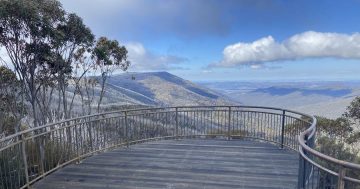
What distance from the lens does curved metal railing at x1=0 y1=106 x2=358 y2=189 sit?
609 cm

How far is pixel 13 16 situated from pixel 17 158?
5.63 metres

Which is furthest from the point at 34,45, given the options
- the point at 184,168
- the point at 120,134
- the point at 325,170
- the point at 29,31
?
the point at 325,170

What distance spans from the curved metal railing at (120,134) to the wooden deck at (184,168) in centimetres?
36

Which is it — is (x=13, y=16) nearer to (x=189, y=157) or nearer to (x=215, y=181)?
(x=189, y=157)

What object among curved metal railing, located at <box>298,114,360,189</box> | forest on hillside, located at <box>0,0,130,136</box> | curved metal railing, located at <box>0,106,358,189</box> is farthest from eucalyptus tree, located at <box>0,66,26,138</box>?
curved metal railing, located at <box>298,114,360,189</box>

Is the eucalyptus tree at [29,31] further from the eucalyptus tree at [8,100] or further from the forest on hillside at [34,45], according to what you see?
the eucalyptus tree at [8,100]

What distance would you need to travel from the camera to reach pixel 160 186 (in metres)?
6.48

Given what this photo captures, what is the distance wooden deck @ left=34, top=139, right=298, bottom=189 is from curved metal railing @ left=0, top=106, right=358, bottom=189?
358 millimetres

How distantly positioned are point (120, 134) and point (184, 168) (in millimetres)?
3133

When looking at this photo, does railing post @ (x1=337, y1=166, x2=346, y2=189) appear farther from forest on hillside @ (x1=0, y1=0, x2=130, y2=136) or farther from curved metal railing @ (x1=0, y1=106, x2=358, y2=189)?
forest on hillside @ (x1=0, y1=0, x2=130, y2=136)

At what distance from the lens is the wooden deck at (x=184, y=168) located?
663 centimetres

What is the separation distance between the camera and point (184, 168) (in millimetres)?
7680

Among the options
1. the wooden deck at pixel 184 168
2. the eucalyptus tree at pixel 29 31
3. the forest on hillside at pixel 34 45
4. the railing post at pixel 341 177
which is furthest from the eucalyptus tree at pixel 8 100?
the railing post at pixel 341 177

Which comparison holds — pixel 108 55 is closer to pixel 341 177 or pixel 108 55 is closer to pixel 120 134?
pixel 120 134
